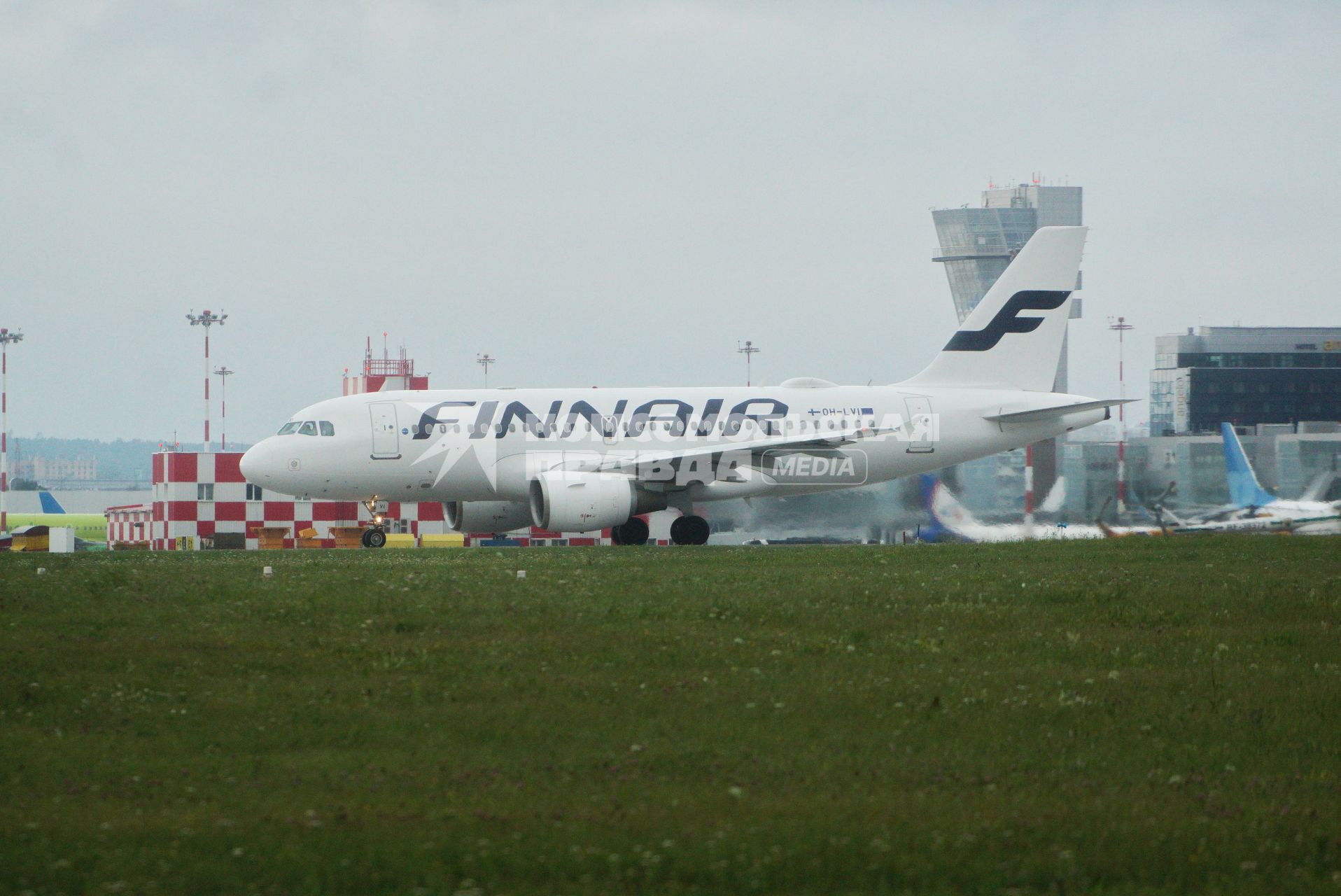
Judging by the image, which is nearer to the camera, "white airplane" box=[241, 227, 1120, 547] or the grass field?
the grass field

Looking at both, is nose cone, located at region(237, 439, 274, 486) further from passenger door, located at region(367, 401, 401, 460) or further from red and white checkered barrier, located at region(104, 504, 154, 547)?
red and white checkered barrier, located at region(104, 504, 154, 547)

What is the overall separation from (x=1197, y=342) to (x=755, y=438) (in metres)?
72.9

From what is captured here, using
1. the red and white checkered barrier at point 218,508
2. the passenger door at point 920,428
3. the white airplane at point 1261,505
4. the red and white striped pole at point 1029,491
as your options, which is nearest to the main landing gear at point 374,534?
the red and white checkered barrier at point 218,508

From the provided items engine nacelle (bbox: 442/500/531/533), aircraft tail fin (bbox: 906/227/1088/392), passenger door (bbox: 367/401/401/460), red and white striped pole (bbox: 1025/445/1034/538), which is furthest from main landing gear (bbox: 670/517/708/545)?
red and white striped pole (bbox: 1025/445/1034/538)

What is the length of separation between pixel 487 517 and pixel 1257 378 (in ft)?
234

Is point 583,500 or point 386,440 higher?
point 386,440

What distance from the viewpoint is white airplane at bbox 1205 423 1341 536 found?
33.4 metres

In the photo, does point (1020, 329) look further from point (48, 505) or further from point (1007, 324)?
point (48, 505)

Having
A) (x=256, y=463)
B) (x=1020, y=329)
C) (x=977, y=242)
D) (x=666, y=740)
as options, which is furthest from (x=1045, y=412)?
(x=977, y=242)

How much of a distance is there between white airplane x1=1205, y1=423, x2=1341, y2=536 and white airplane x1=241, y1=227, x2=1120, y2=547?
22.7 feet

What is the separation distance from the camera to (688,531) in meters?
27.4

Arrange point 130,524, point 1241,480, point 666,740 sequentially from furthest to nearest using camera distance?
point 130,524 < point 1241,480 < point 666,740

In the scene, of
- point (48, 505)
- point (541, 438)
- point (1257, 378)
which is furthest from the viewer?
point (48, 505)

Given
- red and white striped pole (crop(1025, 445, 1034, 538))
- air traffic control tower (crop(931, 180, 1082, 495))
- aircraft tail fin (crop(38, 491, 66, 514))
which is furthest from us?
air traffic control tower (crop(931, 180, 1082, 495))
